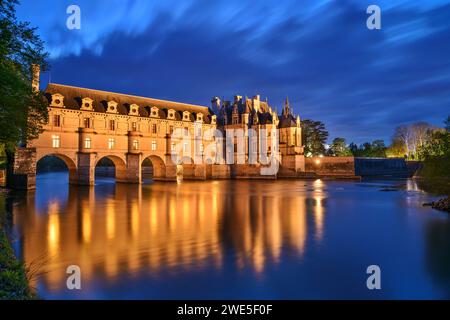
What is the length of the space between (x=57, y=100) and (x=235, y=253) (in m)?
40.5

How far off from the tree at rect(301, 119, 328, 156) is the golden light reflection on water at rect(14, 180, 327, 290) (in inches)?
2661

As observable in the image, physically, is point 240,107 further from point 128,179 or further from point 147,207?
point 147,207

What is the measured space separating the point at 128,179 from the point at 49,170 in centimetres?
9450

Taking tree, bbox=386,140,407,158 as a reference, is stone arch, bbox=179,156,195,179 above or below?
below

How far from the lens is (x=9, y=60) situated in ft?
60.1

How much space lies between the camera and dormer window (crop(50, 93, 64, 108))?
140 feet

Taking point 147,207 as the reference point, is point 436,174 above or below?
above

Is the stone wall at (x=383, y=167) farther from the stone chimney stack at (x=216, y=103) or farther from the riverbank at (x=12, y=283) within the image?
the riverbank at (x=12, y=283)

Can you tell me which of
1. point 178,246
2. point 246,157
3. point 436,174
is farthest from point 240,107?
point 178,246

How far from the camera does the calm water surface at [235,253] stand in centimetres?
855

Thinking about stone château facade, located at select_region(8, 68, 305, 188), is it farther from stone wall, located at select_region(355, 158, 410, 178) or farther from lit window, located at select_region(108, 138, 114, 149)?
stone wall, located at select_region(355, 158, 410, 178)

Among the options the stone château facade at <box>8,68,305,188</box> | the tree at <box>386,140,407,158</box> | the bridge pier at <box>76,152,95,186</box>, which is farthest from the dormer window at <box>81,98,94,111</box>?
the tree at <box>386,140,407,158</box>

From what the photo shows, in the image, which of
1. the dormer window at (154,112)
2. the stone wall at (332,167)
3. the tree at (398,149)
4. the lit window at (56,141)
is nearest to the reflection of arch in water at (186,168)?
the dormer window at (154,112)

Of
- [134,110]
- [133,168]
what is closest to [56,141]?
[133,168]
